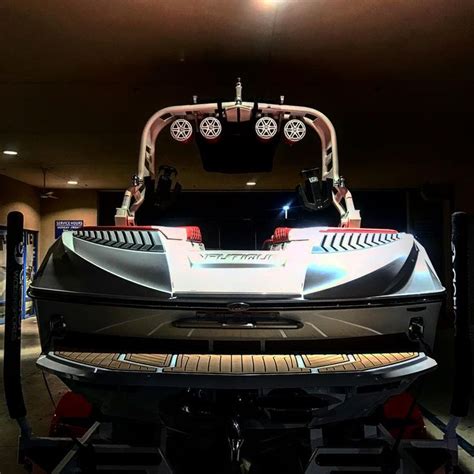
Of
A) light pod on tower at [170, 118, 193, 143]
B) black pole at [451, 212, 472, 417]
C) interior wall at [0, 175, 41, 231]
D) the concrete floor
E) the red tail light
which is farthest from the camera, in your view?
interior wall at [0, 175, 41, 231]

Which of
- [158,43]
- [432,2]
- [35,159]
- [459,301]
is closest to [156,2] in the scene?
[158,43]

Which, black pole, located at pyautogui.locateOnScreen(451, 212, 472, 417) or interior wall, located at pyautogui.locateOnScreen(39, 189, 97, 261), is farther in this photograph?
interior wall, located at pyautogui.locateOnScreen(39, 189, 97, 261)

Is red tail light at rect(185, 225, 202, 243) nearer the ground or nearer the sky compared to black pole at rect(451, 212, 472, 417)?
nearer the sky

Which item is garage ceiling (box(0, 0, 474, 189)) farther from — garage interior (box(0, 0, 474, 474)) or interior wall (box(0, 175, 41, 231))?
interior wall (box(0, 175, 41, 231))

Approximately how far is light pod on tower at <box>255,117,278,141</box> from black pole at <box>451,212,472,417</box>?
1738 mm

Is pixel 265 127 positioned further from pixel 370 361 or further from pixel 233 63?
pixel 370 361

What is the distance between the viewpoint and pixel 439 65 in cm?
408

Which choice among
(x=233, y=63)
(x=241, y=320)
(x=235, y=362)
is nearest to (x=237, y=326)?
(x=241, y=320)

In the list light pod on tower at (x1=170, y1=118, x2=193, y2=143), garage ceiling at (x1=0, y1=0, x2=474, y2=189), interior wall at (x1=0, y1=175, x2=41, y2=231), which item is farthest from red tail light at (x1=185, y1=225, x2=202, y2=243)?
interior wall at (x1=0, y1=175, x2=41, y2=231)

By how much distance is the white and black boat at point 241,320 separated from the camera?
171cm

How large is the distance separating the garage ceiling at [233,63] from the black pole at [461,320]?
1794mm

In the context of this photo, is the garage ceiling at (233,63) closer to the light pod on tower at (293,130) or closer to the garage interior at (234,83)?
the garage interior at (234,83)

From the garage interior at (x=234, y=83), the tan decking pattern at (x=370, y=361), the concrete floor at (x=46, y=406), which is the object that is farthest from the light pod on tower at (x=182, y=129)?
the concrete floor at (x=46, y=406)

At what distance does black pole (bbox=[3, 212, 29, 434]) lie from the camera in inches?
77.9
